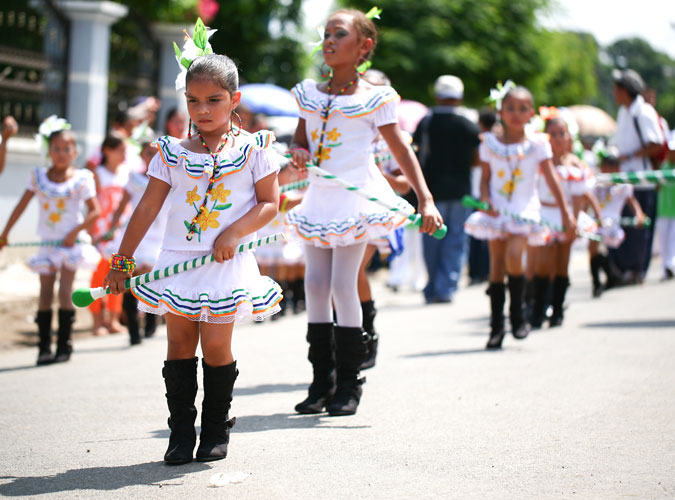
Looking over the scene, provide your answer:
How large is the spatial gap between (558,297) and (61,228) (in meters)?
4.55

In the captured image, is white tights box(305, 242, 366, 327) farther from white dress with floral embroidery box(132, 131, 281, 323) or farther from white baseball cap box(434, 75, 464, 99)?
white baseball cap box(434, 75, 464, 99)

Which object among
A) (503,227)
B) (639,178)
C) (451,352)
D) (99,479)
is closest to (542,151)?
(503,227)

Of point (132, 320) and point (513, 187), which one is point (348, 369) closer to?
point (513, 187)

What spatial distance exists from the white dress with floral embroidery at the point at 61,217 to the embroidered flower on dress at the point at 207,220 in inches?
140

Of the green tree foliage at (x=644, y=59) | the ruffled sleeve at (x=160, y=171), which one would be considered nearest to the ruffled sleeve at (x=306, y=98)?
the ruffled sleeve at (x=160, y=171)

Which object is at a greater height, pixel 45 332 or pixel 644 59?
pixel 644 59

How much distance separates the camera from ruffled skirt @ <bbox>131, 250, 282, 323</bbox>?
4602 millimetres

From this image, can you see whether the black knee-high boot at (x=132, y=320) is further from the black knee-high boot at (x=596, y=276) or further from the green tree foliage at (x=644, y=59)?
the green tree foliage at (x=644, y=59)

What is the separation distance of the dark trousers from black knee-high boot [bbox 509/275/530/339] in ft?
19.4

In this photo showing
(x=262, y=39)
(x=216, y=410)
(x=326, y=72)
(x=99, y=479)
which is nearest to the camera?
(x=99, y=479)

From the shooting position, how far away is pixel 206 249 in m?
4.71

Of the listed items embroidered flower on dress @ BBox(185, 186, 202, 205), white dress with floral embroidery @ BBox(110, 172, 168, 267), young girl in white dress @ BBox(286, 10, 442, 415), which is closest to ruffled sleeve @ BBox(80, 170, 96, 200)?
white dress with floral embroidery @ BBox(110, 172, 168, 267)

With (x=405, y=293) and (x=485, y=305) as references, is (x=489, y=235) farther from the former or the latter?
(x=405, y=293)

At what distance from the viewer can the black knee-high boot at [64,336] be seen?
799cm
